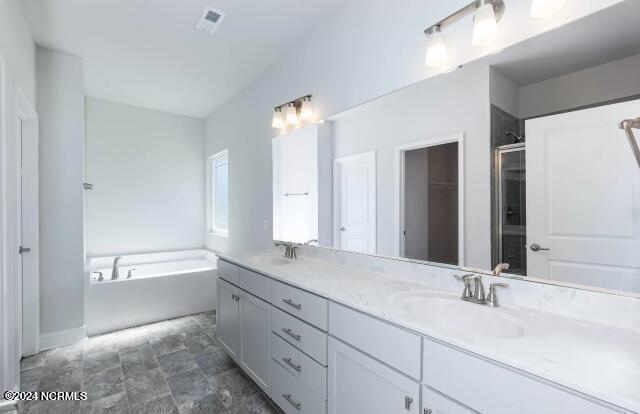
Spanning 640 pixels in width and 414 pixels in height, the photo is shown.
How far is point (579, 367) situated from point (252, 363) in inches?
69.9

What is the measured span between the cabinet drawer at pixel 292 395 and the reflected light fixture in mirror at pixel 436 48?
170 cm

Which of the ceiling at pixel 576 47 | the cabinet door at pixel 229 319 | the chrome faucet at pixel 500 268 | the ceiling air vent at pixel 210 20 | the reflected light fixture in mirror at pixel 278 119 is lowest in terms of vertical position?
the cabinet door at pixel 229 319

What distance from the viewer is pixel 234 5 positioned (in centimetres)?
207

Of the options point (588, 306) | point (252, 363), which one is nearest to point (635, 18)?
point (588, 306)

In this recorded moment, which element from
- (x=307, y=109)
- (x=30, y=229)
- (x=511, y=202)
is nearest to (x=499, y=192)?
(x=511, y=202)

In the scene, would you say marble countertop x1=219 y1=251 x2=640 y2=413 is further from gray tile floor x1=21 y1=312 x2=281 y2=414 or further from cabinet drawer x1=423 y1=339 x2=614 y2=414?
gray tile floor x1=21 y1=312 x2=281 y2=414

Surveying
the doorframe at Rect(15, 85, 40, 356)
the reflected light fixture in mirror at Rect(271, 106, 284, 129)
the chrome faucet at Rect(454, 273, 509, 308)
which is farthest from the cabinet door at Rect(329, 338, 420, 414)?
the doorframe at Rect(15, 85, 40, 356)

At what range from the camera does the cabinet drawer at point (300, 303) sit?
1.41 m

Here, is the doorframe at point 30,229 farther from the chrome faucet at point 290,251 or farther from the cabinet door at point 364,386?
the cabinet door at point 364,386

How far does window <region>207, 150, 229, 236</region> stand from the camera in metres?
4.49

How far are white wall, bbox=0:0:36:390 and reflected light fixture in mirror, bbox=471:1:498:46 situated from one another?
2392 mm

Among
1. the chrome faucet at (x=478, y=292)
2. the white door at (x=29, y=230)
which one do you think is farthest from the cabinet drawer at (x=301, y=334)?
the white door at (x=29, y=230)

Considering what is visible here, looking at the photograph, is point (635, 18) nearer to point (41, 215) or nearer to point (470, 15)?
point (470, 15)

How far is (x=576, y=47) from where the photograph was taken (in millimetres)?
1127
